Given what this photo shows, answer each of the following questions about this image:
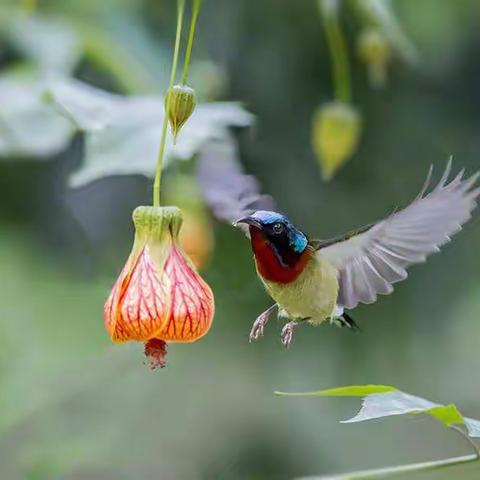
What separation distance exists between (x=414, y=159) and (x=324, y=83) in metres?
0.26

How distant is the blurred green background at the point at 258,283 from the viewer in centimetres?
191

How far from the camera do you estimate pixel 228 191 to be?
1.10 m

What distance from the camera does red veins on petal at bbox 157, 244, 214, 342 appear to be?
0.94 meters

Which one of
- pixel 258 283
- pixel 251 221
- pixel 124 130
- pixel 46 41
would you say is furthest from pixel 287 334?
pixel 258 283

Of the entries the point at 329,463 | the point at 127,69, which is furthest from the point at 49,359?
the point at 329,463

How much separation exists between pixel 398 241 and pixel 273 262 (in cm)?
11

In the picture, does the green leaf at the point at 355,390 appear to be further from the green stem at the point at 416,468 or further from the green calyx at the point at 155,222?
the green calyx at the point at 155,222

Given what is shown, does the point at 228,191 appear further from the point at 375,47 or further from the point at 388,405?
the point at 375,47

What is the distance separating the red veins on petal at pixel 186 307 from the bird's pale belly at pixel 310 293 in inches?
2.3

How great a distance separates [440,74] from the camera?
2320 millimetres

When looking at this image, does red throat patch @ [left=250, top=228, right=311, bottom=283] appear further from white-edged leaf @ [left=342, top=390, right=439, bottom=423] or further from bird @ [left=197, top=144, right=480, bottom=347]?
white-edged leaf @ [left=342, top=390, right=439, bottom=423]

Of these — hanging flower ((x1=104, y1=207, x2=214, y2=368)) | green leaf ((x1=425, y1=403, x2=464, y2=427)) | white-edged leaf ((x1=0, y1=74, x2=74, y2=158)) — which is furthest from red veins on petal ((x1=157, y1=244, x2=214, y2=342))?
white-edged leaf ((x1=0, y1=74, x2=74, y2=158))

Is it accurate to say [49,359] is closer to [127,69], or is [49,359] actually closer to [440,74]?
[127,69]

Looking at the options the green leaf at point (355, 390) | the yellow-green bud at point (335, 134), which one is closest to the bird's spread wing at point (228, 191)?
the green leaf at point (355, 390)
